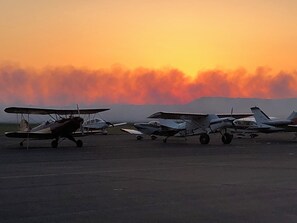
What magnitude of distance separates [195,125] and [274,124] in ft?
29.7

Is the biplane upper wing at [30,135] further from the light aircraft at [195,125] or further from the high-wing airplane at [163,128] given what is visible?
the high-wing airplane at [163,128]

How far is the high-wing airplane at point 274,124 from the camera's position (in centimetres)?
4581

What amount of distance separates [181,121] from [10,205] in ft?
114

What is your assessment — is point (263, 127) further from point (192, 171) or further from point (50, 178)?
point (50, 178)

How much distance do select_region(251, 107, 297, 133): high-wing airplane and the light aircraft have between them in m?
4.29

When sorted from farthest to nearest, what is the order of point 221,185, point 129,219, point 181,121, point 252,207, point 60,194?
1. point 181,121
2. point 221,185
3. point 60,194
4. point 252,207
5. point 129,219

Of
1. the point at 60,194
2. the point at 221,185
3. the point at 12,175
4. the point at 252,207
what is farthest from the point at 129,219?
the point at 12,175

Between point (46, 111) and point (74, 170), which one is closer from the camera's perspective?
point (74, 170)

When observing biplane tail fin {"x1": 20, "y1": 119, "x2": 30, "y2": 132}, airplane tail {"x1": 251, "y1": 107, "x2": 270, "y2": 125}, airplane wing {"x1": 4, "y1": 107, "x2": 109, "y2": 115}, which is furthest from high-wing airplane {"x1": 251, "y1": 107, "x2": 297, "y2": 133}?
biplane tail fin {"x1": 20, "y1": 119, "x2": 30, "y2": 132}

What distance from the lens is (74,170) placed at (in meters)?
17.4

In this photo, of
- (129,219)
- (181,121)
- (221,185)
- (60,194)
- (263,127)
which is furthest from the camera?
(263,127)

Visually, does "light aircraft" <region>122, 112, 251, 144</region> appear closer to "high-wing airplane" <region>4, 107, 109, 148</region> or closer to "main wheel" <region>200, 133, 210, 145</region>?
"main wheel" <region>200, 133, 210, 145</region>

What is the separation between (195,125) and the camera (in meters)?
42.2

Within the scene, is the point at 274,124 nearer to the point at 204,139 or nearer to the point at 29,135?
the point at 204,139
